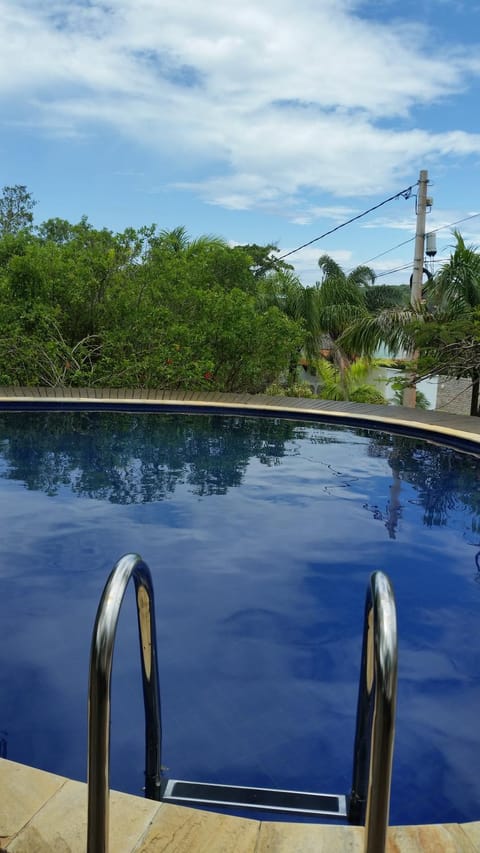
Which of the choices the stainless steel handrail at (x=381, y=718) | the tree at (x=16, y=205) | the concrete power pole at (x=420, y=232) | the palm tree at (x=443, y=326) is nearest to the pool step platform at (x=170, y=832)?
the stainless steel handrail at (x=381, y=718)

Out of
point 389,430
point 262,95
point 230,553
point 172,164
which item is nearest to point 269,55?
point 262,95

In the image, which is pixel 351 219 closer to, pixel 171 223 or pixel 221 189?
pixel 171 223

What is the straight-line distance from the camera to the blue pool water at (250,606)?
3.21 m

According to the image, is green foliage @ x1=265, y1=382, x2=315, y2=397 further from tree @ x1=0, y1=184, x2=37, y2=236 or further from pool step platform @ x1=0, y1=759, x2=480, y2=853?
tree @ x1=0, y1=184, x2=37, y2=236

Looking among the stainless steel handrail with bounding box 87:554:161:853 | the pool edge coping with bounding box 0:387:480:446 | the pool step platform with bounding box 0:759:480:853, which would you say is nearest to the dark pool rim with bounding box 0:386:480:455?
the pool edge coping with bounding box 0:387:480:446

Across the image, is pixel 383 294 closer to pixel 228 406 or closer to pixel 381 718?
pixel 228 406

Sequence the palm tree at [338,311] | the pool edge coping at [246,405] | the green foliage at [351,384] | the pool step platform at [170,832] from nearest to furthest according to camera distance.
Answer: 1. the pool step platform at [170,832]
2. the pool edge coping at [246,405]
3. the green foliage at [351,384]
4. the palm tree at [338,311]

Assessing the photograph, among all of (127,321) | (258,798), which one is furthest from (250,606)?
(127,321)

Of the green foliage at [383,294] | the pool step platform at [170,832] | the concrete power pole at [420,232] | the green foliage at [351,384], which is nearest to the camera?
the pool step platform at [170,832]

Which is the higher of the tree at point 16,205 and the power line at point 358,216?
the tree at point 16,205

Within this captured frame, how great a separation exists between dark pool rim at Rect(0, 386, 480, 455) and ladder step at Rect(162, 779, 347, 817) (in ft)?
28.6

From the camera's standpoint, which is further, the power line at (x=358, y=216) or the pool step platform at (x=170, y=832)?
the power line at (x=358, y=216)

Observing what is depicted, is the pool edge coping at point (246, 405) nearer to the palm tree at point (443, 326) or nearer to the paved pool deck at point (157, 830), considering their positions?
the palm tree at point (443, 326)

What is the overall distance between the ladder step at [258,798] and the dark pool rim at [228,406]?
8.73 meters
